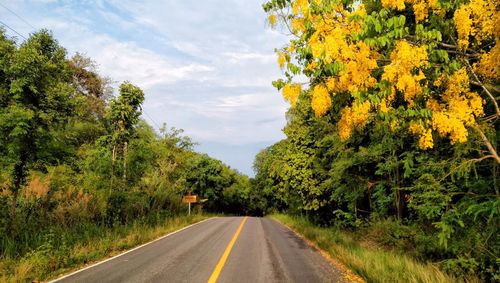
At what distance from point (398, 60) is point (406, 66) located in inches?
7.1

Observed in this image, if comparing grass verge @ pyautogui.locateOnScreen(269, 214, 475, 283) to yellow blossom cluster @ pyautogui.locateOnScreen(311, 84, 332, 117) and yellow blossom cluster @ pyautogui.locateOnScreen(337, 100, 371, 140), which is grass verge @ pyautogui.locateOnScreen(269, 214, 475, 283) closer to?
yellow blossom cluster @ pyautogui.locateOnScreen(337, 100, 371, 140)

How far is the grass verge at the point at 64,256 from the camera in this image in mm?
8469

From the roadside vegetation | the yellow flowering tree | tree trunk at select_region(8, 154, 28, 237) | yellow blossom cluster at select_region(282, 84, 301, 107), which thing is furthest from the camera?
tree trunk at select_region(8, 154, 28, 237)

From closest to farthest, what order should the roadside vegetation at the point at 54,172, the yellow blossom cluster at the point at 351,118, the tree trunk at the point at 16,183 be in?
the yellow blossom cluster at the point at 351,118, the roadside vegetation at the point at 54,172, the tree trunk at the point at 16,183

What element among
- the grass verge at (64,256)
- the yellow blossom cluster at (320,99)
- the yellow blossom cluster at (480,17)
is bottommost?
the grass verge at (64,256)

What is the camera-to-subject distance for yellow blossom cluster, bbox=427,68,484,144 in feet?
19.8

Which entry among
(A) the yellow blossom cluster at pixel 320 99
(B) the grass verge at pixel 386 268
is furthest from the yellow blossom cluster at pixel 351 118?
(B) the grass verge at pixel 386 268

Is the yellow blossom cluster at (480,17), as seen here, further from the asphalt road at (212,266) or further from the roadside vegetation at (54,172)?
the roadside vegetation at (54,172)

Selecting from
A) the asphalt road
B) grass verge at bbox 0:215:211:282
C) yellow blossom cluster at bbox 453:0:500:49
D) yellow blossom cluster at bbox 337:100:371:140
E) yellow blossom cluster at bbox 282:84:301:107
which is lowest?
the asphalt road

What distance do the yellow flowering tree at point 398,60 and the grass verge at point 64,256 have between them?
7.88m

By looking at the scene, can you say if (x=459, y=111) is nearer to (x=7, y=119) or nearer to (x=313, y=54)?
(x=313, y=54)

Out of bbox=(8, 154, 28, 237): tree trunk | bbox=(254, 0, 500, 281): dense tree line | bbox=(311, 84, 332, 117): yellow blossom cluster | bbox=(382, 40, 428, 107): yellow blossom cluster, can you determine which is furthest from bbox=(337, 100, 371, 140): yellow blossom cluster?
bbox=(8, 154, 28, 237): tree trunk

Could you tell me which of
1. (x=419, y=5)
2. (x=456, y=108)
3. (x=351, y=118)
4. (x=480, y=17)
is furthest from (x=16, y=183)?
(x=480, y=17)

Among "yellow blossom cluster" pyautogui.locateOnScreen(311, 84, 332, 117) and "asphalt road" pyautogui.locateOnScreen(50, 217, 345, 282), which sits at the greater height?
"yellow blossom cluster" pyautogui.locateOnScreen(311, 84, 332, 117)
